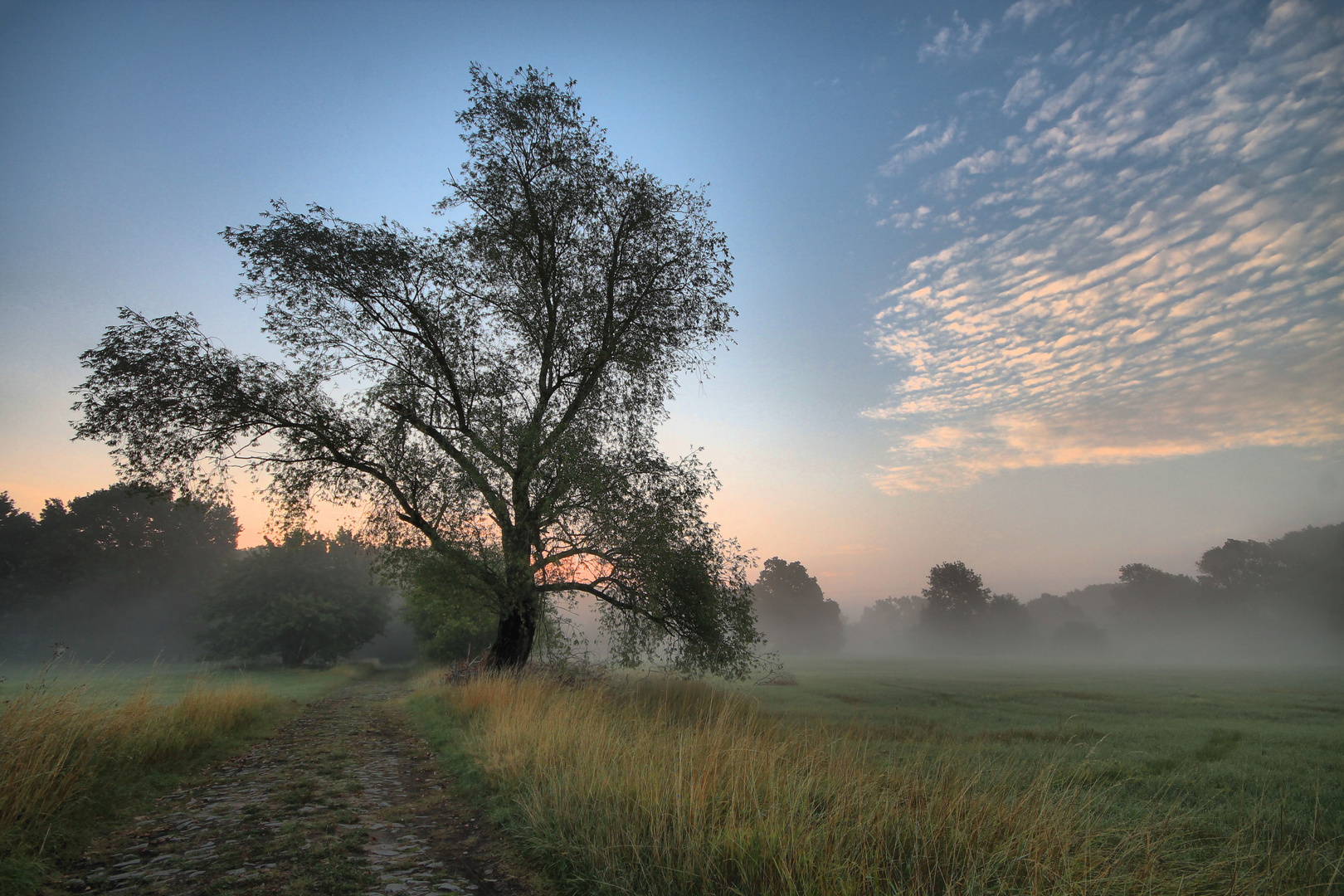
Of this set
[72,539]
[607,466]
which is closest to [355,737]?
[607,466]

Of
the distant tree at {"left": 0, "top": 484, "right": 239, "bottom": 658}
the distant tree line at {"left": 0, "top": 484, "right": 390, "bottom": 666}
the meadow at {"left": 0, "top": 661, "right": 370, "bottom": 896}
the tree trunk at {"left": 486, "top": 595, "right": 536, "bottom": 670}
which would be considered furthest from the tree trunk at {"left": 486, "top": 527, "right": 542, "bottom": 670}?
the distant tree at {"left": 0, "top": 484, "right": 239, "bottom": 658}

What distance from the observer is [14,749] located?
5219 millimetres

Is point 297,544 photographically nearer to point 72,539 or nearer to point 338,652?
point 338,652

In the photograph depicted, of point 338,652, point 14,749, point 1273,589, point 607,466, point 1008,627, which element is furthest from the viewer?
point 1008,627

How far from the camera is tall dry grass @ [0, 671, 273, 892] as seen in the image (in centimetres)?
467

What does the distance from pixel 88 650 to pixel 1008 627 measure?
142619 mm

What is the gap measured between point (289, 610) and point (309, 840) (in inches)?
1750

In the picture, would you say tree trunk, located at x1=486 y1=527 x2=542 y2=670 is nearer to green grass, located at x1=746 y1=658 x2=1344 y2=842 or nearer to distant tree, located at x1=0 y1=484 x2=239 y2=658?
green grass, located at x1=746 y1=658 x2=1344 y2=842

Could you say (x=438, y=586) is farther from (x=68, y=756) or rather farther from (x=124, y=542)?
(x=124, y=542)

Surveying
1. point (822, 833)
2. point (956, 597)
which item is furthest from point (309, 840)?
point (956, 597)

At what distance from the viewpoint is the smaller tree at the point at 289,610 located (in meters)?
40.0

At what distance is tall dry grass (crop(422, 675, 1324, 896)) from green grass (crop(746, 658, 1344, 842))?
598mm

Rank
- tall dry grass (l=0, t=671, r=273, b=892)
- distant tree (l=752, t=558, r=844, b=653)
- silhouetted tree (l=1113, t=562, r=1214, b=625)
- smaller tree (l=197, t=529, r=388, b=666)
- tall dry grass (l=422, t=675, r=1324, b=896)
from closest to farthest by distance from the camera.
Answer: tall dry grass (l=422, t=675, r=1324, b=896)
tall dry grass (l=0, t=671, r=273, b=892)
smaller tree (l=197, t=529, r=388, b=666)
silhouetted tree (l=1113, t=562, r=1214, b=625)
distant tree (l=752, t=558, r=844, b=653)

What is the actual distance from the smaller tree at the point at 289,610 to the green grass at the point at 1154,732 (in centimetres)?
3641
